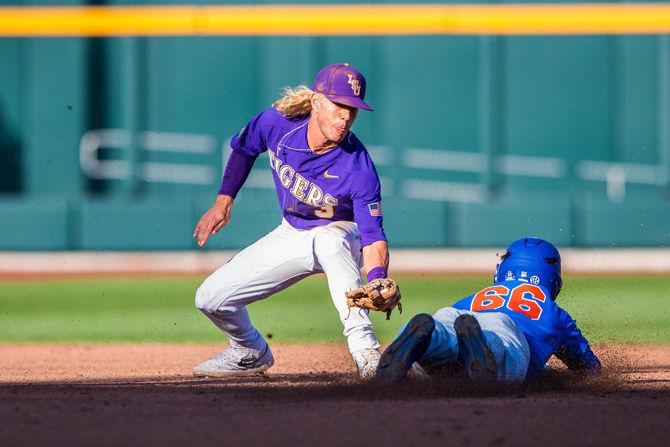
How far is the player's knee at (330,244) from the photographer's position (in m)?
4.86

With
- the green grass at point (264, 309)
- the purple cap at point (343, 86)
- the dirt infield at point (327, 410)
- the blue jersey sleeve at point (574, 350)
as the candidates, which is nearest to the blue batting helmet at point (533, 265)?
the blue jersey sleeve at point (574, 350)

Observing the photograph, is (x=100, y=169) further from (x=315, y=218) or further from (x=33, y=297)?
(x=315, y=218)

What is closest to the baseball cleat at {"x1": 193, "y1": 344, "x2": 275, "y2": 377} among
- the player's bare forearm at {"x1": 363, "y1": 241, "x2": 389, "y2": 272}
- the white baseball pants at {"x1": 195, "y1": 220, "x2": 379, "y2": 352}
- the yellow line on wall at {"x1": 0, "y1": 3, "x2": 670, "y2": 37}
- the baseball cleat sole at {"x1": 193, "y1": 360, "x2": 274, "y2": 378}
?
the baseball cleat sole at {"x1": 193, "y1": 360, "x2": 274, "y2": 378}

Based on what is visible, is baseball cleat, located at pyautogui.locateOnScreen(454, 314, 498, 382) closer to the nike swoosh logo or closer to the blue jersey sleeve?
the blue jersey sleeve

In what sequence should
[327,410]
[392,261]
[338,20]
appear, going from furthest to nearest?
[338,20] < [392,261] < [327,410]

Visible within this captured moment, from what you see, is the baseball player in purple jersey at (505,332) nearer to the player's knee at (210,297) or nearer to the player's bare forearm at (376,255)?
the player's bare forearm at (376,255)

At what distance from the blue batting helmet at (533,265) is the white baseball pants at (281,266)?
0.61 meters

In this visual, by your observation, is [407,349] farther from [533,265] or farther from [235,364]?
[235,364]

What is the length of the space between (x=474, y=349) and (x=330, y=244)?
3.14 ft

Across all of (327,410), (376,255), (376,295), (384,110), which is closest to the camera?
(327,410)

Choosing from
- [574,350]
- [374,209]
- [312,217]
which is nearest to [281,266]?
[312,217]

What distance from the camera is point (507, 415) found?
383 cm

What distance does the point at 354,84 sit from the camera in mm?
4738

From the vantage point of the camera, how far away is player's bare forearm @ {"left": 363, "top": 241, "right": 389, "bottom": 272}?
4.63m
